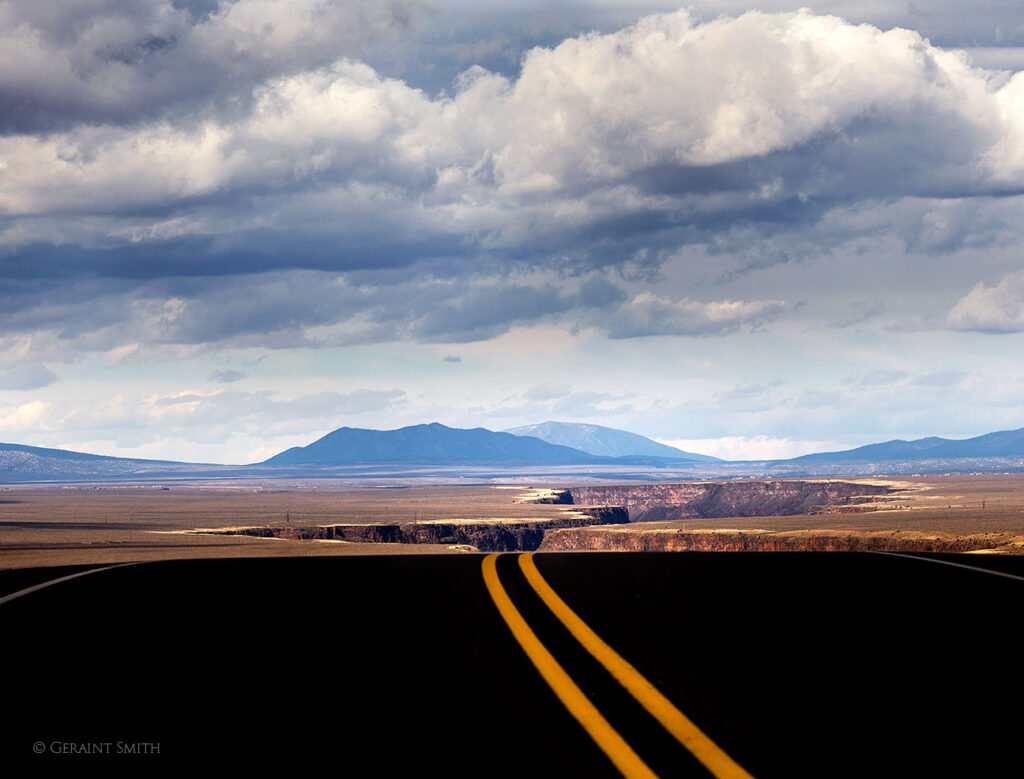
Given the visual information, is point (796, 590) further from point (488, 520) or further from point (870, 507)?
point (870, 507)

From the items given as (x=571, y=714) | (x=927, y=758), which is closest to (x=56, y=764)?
(x=571, y=714)

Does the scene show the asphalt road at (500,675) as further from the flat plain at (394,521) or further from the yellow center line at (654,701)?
the flat plain at (394,521)

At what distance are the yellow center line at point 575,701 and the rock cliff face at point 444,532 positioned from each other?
105989mm

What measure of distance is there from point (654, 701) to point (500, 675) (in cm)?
122

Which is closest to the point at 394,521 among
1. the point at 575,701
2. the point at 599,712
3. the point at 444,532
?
the point at 444,532

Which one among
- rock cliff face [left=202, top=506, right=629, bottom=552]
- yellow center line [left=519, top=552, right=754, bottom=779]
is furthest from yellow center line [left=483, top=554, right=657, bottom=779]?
rock cliff face [left=202, top=506, right=629, bottom=552]

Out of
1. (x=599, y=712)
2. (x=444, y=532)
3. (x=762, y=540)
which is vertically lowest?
(x=762, y=540)

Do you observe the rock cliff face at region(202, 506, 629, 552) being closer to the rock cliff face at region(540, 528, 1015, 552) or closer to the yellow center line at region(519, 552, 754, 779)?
the rock cliff face at region(540, 528, 1015, 552)

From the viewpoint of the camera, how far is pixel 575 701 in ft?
22.3

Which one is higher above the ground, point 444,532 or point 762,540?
point 444,532

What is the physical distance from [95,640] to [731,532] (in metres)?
96.8

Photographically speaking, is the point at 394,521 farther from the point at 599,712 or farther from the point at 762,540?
the point at 599,712

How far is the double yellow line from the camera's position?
5.52m

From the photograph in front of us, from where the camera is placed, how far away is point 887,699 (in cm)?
683
